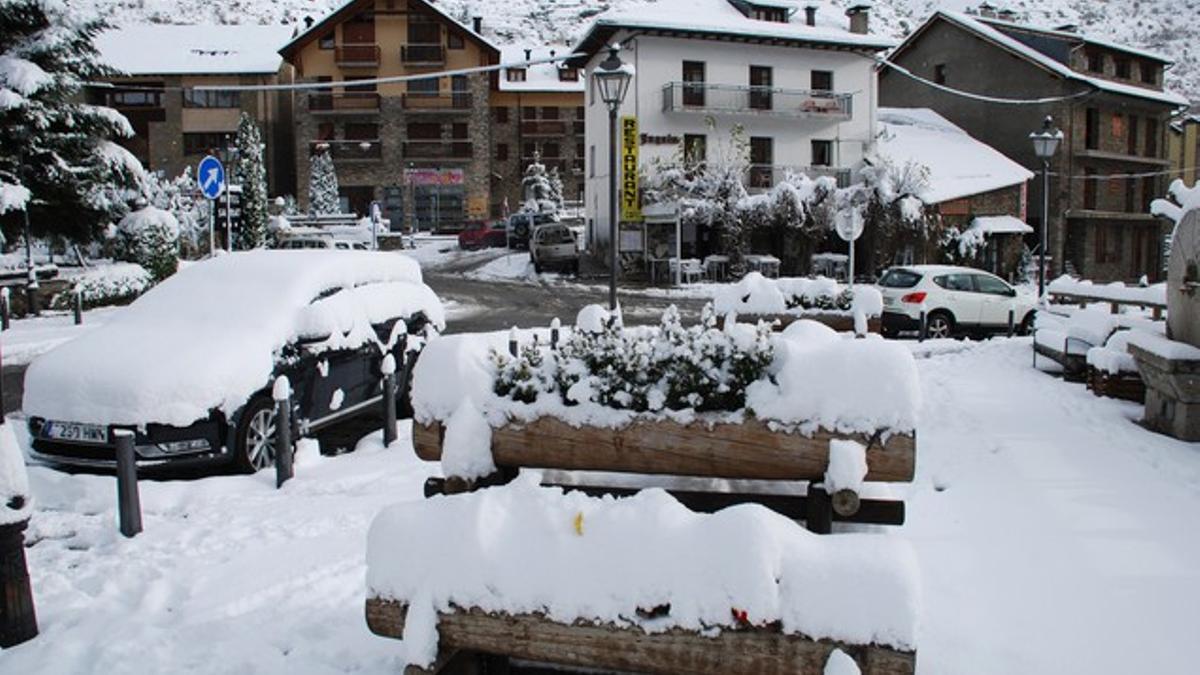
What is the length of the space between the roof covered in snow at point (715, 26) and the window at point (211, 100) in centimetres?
2303

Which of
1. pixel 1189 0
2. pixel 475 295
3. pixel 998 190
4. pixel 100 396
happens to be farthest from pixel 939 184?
pixel 1189 0

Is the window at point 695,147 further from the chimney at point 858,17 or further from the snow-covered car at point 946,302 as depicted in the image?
the snow-covered car at point 946,302

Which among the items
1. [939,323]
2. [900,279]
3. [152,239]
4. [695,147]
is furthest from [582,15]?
[939,323]

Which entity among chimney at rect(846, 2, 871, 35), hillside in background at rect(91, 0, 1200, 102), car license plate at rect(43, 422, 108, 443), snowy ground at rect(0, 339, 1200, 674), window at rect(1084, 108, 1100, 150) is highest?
hillside in background at rect(91, 0, 1200, 102)

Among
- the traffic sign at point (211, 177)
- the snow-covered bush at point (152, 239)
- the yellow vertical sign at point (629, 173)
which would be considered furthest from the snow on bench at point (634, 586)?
the yellow vertical sign at point (629, 173)

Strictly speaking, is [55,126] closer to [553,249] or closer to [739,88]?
[553,249]

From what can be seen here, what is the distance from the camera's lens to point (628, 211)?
105 ft

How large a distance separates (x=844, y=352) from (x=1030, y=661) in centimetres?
158

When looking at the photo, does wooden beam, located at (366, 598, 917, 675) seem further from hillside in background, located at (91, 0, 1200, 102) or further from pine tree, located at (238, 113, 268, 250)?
hillside in background, located at (91, 0, 1200, 102)

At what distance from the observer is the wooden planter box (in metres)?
10.2

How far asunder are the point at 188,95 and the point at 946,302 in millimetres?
45823

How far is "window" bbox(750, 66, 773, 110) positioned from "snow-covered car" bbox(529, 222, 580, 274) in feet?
29.9

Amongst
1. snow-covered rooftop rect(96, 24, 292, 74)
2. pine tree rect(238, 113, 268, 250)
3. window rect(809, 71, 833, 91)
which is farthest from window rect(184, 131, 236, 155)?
window rect(809, 71, 833, 91)

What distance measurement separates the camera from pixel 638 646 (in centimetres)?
298
